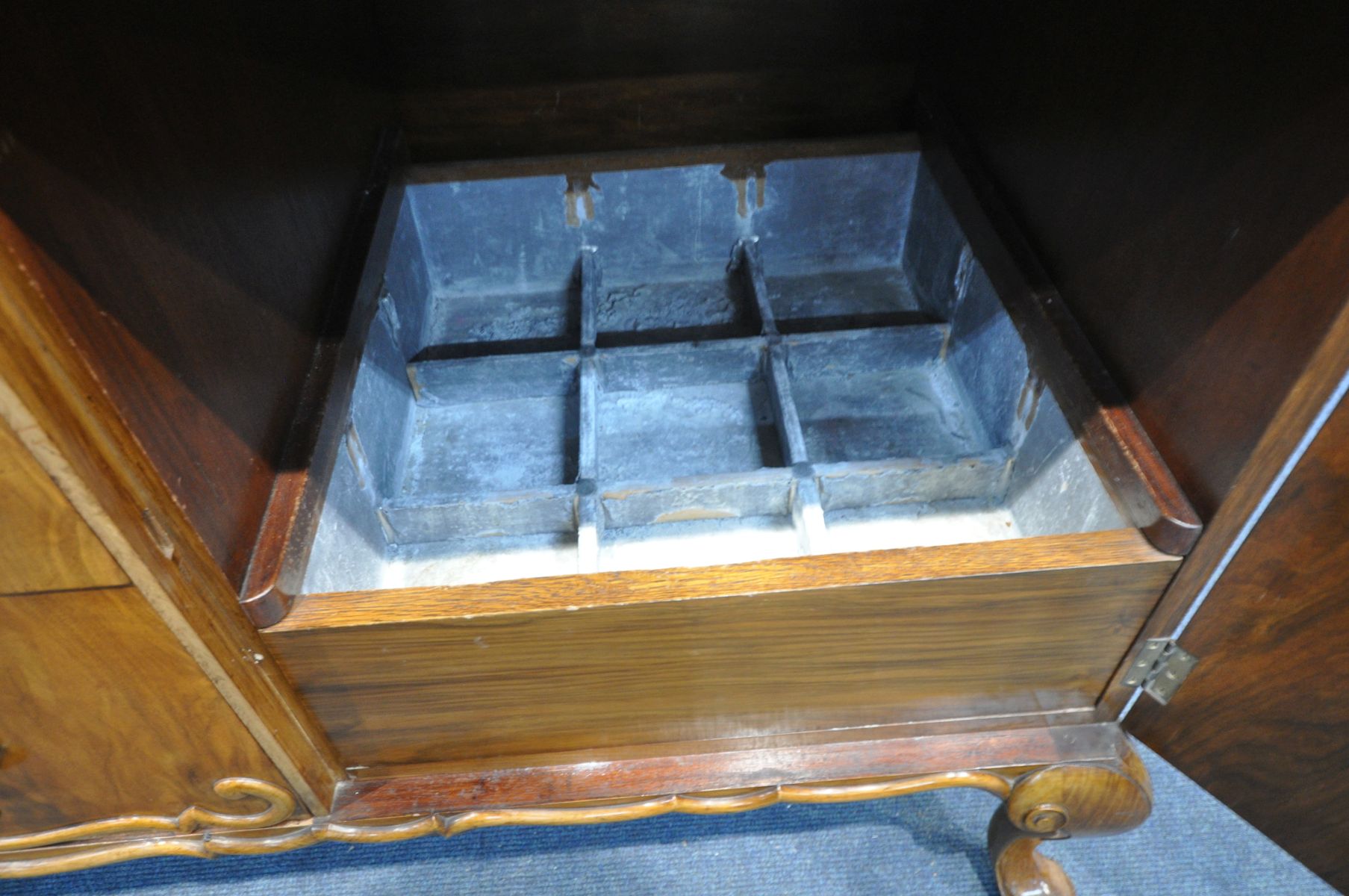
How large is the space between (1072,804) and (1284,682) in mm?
219

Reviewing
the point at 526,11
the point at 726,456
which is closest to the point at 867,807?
the point at 726,456

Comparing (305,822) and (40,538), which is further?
(305,822)

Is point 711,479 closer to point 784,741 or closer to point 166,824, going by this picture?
point 784,741

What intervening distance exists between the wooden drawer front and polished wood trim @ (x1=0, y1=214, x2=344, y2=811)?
0.03m

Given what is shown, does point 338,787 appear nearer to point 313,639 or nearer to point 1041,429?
point 313,639

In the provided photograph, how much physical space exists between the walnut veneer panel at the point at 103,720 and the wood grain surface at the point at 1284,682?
2.45 feet

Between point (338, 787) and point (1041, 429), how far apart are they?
0.73 metres

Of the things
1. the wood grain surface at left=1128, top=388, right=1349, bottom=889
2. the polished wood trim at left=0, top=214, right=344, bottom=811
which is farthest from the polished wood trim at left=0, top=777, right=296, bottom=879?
the wood grain surface at left=1128, top=388, right=1349, bottom=889

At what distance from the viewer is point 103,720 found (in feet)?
2.06

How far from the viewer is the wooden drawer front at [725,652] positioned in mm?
636

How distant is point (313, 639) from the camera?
62 cm

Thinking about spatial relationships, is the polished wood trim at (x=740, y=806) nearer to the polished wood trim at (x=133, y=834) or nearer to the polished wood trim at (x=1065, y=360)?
the polished wood trim at (x=133, y=834)

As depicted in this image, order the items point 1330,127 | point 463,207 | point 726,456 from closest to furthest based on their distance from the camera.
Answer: point 1330,127 → point 726,456 → point 463,207

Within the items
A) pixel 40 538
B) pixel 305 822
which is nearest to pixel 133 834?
pixel 305 822
